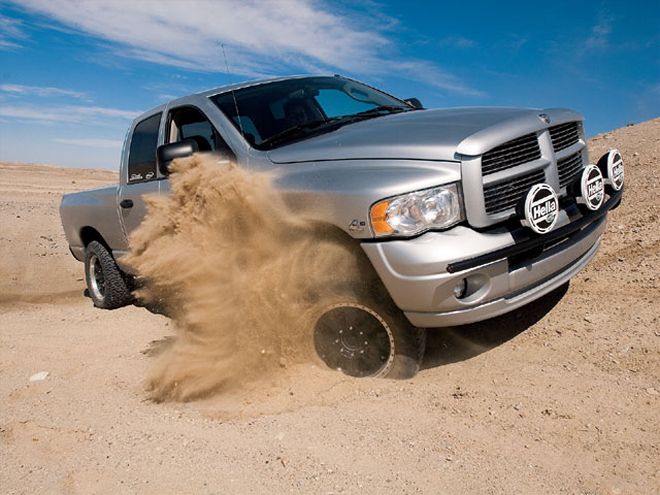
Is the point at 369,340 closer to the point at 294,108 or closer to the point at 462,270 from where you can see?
the point at 462,270

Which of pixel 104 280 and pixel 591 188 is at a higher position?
pixel 591 188

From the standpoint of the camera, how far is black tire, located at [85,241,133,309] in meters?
5.80

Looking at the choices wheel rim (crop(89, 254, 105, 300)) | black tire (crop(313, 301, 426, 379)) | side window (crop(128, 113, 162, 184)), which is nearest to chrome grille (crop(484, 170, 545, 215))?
black tire (crop(313, 301, 426, 379))

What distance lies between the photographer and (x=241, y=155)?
3.87m

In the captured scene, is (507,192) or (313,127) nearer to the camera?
(507,192)

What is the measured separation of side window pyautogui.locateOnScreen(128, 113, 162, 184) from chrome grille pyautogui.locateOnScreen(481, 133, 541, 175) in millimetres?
3004

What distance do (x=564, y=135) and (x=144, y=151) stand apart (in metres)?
3.56

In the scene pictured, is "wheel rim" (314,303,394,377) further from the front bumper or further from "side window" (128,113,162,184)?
"side window" (128,113,162,184)

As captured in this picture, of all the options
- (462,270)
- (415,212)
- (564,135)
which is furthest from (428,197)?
(564,135)

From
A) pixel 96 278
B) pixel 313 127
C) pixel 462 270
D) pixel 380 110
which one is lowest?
pixel 96 278

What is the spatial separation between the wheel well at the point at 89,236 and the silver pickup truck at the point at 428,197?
7.58ft

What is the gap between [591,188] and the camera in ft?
11.3

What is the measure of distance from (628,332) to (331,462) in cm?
223

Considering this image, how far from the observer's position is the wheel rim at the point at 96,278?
614cm
